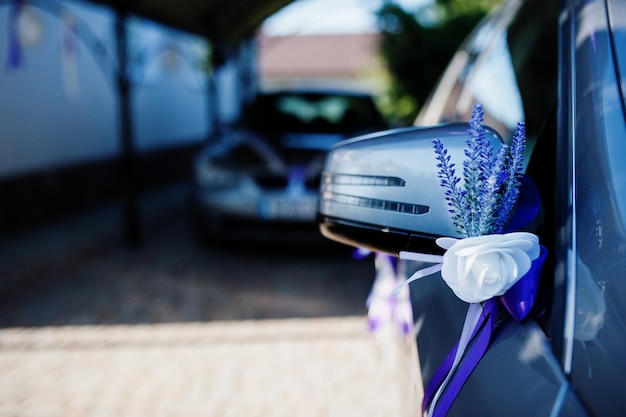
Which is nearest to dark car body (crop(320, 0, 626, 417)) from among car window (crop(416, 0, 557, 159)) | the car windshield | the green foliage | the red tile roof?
car window (crop(416, 0, 557, 159))

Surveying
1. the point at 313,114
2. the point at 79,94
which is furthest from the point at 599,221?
the point at 79,94

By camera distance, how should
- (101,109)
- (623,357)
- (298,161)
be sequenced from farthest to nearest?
(101,109), (298,161), (623,357)

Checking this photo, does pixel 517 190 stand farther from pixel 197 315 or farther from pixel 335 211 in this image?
pixel 197 315

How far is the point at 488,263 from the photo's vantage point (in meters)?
1.12

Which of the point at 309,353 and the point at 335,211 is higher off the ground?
the point at 335,211

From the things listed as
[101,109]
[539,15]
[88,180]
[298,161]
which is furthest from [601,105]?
[101,109]

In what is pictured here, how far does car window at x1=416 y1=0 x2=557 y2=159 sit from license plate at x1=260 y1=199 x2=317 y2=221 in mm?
2983

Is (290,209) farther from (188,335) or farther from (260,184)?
(188,335)

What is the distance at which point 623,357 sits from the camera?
3.26ft

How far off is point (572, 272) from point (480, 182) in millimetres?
224

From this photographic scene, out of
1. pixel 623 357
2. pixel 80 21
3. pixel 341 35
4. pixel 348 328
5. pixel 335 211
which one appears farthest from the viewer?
pixel 341 35

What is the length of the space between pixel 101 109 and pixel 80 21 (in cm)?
137

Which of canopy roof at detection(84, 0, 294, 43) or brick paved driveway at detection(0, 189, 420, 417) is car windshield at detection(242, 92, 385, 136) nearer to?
brick paved driveway at detection(0, 189, 420, 417)

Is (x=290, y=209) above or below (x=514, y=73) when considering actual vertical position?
below
